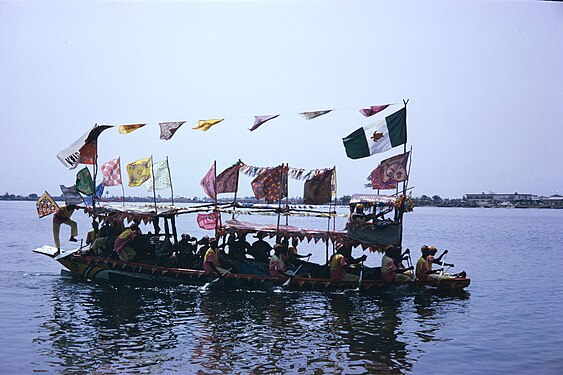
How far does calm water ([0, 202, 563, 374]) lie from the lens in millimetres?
14938

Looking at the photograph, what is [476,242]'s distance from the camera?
58.2 metres

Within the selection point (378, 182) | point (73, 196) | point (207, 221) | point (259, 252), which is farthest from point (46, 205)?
point (378, 182)

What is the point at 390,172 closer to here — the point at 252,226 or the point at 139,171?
the point at 252,226

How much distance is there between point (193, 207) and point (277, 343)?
392 inches

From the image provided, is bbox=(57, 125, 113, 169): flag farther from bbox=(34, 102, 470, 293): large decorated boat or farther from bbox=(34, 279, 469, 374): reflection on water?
bbox=(34, 279, 469, 374): reflection on water

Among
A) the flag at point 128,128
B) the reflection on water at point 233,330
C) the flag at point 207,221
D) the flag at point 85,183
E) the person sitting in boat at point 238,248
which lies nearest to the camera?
the reflection on water at point 233,330

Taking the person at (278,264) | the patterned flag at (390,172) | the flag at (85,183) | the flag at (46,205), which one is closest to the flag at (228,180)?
the person at (278,264)

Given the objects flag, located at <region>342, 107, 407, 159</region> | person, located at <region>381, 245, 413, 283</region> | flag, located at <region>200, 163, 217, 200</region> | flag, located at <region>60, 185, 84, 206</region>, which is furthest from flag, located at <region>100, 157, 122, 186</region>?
person, located at <region>381, 245, 413, 283</region>

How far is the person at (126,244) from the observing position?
24.1m

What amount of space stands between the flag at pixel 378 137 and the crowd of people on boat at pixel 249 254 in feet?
7.60

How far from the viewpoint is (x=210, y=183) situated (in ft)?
80.6

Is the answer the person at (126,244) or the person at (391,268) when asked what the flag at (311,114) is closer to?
the person at (391,268)

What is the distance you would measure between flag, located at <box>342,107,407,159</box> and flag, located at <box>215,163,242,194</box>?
478 cm

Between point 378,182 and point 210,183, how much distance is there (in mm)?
6910
